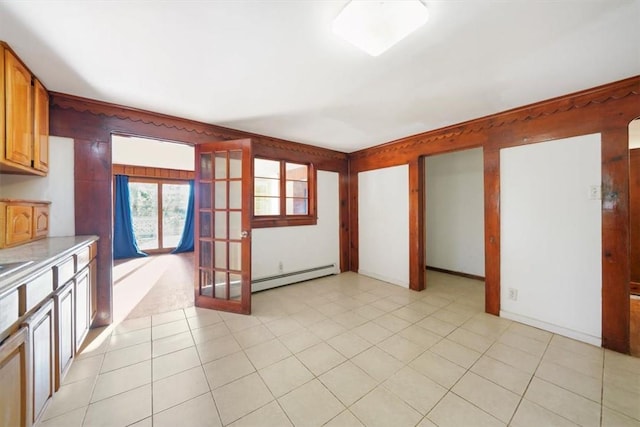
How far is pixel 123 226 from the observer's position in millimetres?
5973

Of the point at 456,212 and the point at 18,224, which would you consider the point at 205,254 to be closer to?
the point at 18,224

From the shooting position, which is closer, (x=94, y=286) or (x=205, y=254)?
(x=94, y=286)

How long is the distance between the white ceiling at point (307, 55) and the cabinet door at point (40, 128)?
111 mm

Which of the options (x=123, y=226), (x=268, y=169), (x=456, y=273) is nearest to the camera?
(x=268, y=169)

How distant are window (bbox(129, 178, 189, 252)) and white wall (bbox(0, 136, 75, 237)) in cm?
446

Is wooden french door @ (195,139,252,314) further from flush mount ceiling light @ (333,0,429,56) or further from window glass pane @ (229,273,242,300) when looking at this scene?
flush mount ceiling light @ (333,0,429,56)

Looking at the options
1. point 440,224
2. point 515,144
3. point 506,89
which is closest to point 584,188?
point 515,144

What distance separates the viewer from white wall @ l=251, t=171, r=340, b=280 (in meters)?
3.64

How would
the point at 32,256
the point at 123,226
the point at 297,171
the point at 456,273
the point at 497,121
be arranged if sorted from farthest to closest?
the point at 123,226 → the point at 456,273 → the point at 297,171 → the point at 497,121 → the point at 32,256

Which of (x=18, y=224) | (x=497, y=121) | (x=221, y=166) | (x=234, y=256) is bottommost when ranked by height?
(x=234, y=256)

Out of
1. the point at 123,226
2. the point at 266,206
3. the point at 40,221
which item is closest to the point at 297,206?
the point at 266,206

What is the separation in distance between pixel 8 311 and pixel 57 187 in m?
1.86

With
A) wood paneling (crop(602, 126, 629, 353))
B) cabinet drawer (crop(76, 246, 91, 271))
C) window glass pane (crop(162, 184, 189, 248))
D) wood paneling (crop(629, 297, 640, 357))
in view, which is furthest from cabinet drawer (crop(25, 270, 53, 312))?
window glass pane (crop(162, 184, 189, 248))

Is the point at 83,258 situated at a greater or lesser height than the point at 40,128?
lesser
